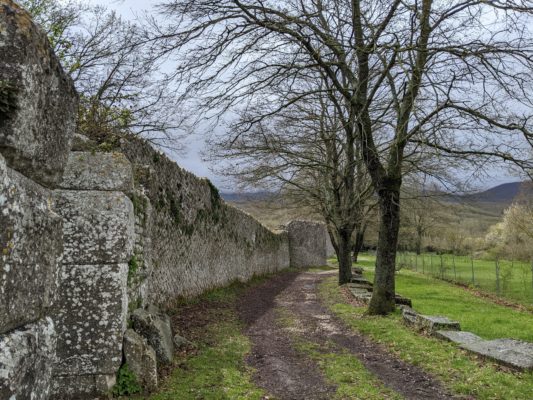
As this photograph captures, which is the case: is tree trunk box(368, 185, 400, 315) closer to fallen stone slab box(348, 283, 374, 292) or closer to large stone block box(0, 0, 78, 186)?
fallen stone slab box(348, 283, 374, 292)

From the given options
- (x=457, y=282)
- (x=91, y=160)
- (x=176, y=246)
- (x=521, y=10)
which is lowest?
(x=457, y=282)

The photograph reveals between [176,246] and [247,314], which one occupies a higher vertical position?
[176,246]

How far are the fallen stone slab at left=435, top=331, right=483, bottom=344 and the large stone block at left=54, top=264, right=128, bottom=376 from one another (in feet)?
20.2

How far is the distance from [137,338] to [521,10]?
8959 millimetres

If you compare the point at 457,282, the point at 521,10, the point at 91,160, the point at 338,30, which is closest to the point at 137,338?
the point at 91,160

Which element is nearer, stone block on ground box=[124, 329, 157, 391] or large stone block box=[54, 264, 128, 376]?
large stone block box=[54, 264, 128, 376]

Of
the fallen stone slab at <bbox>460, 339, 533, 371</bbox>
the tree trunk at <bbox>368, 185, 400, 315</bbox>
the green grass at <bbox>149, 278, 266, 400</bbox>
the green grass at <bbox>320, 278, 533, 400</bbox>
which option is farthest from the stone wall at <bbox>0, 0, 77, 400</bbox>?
the tree trunk at <bbox>368, 185, 400, 315</bbox>

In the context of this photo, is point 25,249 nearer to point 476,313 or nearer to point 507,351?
point 507,351

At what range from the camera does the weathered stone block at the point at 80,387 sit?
16.1ft

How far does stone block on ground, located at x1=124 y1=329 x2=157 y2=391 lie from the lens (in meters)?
5.29

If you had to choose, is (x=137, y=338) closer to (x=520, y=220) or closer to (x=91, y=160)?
(x=91, y=160)

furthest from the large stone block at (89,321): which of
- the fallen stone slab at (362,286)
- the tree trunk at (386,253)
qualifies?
the fallen stone slab at (362,286)

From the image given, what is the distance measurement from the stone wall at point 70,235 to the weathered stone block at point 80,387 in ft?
0.03

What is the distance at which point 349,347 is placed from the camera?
27.2ft
